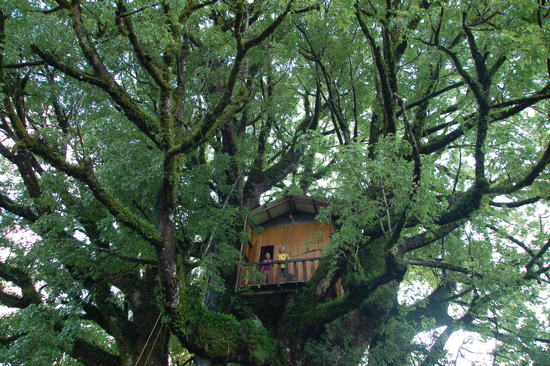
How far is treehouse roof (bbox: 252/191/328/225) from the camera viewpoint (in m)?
11.7

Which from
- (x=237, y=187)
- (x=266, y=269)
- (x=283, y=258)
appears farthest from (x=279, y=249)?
(x=237, y=187)

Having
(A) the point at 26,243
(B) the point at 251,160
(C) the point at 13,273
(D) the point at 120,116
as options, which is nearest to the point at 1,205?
(A) the point at 26,243

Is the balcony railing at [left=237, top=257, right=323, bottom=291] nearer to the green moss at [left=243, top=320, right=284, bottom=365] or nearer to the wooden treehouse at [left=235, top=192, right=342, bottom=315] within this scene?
the wooden treehouse at [left=235, top=192, right=342, bottom=315]

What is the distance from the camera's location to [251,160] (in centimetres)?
1238

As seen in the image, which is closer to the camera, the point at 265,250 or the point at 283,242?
the point at 283,242

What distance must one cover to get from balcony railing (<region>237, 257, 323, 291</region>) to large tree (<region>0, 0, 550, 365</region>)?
52 cm

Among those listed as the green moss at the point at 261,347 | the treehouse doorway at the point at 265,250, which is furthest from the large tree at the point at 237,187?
the treehouse doorway at the point at 265,250

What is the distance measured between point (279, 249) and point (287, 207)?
1.61 meters

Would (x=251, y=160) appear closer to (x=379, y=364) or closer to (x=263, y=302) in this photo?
(x=263, y=302)

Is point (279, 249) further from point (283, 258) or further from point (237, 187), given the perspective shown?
point (237, 187)

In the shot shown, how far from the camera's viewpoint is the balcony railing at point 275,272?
31.6 feet

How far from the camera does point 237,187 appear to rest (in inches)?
448

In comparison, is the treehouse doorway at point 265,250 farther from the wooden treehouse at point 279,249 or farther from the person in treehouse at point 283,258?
the person in treehouse at point 283,258

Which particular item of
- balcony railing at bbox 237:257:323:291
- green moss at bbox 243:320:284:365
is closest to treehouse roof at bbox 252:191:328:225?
balcony railing at bbox 237:257:323:291
